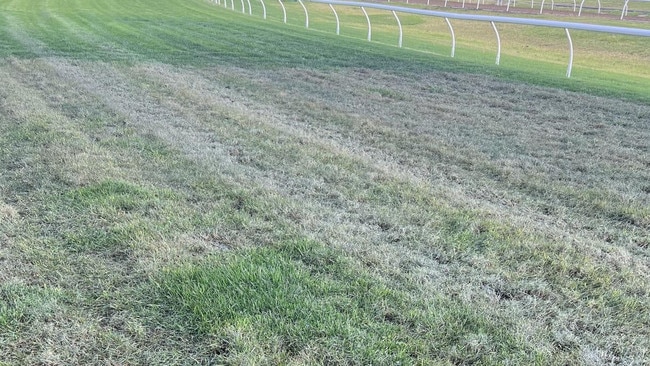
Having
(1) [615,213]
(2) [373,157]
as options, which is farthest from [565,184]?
(2) [373,157]

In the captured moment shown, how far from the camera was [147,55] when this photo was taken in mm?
11148

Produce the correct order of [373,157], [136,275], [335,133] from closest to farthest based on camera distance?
[136,275]
[373,157]
[335,133]

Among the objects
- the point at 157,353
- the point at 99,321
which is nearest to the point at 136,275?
the point at 99,321

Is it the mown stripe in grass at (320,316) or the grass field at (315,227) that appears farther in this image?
the grass field at (315,227)

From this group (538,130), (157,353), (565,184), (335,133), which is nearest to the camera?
(157,353)

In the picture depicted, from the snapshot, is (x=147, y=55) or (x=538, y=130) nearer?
(x=538, y=130)

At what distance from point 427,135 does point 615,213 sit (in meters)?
2.41

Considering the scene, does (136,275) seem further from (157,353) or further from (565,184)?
(565,184)

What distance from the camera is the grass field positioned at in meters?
2.57

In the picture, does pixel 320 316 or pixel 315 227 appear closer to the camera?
pixel 320 316

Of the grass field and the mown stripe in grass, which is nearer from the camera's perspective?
the mown stripe in grass

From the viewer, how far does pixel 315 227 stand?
3707 mm

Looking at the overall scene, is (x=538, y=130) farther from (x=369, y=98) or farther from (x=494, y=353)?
(x=494, y=353)

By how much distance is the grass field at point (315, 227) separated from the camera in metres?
2.57
